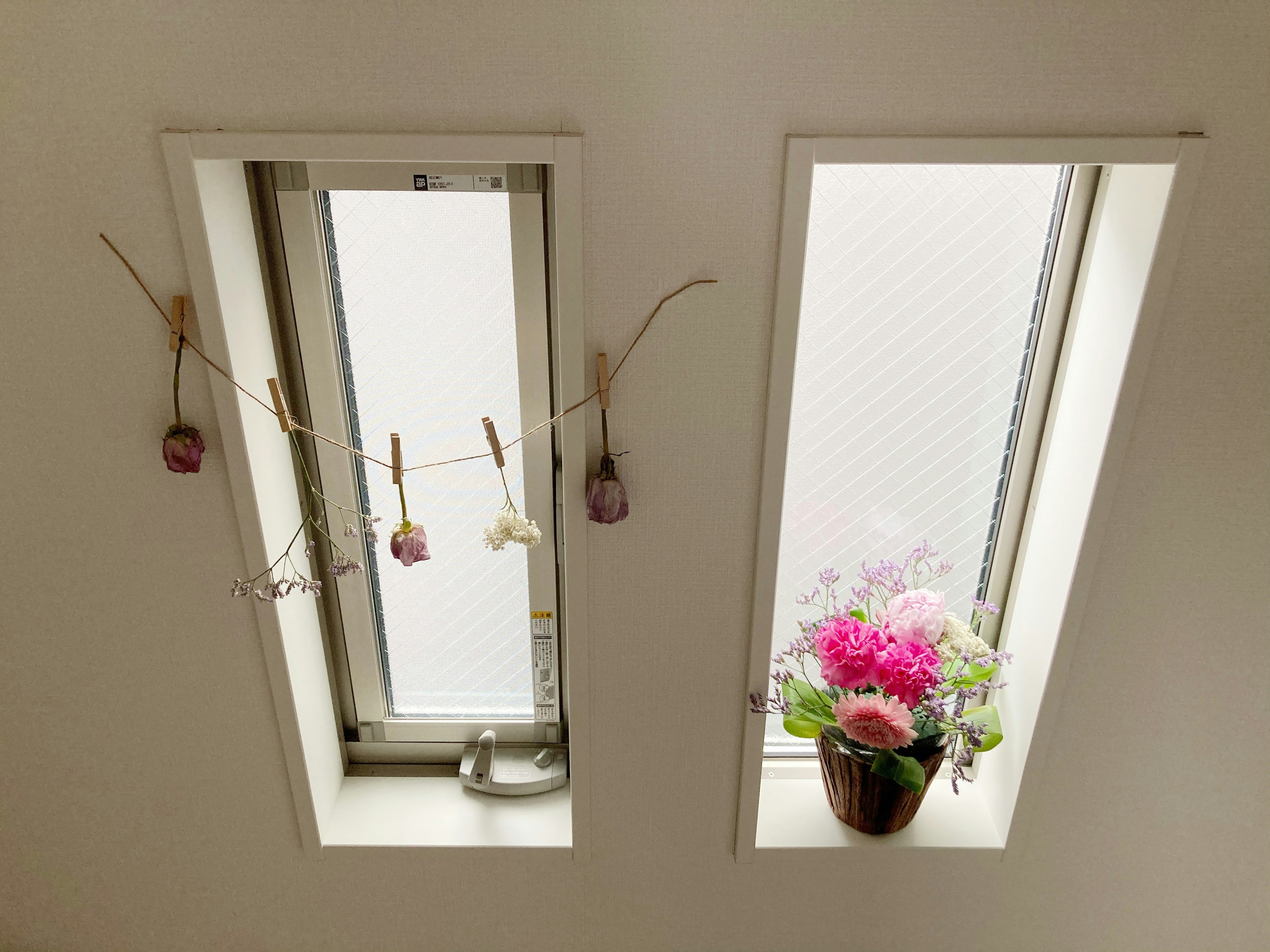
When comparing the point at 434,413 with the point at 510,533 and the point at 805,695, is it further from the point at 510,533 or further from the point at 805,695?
the point at 805,695

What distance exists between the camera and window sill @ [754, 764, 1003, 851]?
1.46 metres

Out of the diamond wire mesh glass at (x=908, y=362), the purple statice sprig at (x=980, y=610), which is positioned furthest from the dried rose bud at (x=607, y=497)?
the purple statice sprig at (x=980, y=610)

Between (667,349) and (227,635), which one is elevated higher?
(667,349)

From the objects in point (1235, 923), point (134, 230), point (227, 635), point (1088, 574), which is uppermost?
point (134, 230)

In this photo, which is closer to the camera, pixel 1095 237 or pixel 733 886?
pixel 1095 237

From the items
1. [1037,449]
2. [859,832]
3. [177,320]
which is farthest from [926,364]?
[177,320]

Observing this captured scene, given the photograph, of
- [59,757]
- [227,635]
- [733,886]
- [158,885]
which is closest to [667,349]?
[227,635]

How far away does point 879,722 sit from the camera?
1241 mm

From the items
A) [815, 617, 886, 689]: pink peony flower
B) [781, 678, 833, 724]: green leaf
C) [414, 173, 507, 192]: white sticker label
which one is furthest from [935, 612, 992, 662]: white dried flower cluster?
[414, 173, 507, 192]: white sticker label

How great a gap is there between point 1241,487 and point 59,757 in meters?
2.02

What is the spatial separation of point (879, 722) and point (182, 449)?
3.65 ft

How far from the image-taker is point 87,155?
3.36ft

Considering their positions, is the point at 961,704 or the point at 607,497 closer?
the point at 607,497

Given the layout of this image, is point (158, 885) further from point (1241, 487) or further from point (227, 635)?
point (1241, 487)
